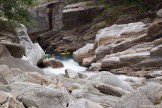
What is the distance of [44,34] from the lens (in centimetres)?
4438

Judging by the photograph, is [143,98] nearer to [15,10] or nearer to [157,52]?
[15,10]

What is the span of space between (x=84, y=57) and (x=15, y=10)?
1502cm

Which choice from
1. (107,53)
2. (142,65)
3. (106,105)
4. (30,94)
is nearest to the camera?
(30,94)

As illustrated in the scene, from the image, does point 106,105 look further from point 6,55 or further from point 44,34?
point 44,34

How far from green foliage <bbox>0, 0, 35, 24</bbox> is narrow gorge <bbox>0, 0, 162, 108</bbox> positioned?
0.08 meters

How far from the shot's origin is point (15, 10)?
15.9 metres

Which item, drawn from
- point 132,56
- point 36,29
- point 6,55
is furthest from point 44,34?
point 6,55

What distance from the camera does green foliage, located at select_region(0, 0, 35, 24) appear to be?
15.4 metres

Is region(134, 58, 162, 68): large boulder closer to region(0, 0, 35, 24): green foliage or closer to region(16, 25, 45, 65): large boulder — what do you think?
region(16, 25, 45, 65): large boulder

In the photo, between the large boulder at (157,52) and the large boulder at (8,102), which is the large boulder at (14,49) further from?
the large boulder at (8,102)

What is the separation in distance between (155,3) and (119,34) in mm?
10516

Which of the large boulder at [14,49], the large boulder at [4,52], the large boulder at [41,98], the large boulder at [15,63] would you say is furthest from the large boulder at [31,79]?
the large boulder at [14,49]

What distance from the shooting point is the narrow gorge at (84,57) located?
9.13 metres

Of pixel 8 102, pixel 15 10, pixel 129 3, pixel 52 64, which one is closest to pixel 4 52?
pixel 15 10
